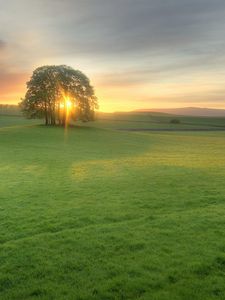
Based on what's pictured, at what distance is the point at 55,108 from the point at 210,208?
76.0 meters

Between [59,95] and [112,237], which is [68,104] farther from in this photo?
[112,237]

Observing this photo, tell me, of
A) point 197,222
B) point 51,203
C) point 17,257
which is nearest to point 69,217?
point 51,203

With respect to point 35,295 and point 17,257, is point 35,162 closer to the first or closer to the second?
point 17,257

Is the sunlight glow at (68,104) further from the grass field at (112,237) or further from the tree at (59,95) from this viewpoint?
the grass field at (112,237)

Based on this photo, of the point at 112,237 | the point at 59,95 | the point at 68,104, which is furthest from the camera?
the point at 68,104

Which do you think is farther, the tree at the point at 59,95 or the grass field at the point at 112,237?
the tree at the point at 59,95

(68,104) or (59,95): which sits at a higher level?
(59,95)

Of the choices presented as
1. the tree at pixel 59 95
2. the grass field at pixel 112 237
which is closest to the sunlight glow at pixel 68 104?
the tree at pixel 59 95

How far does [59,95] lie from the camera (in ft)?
280

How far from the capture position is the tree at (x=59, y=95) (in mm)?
85250

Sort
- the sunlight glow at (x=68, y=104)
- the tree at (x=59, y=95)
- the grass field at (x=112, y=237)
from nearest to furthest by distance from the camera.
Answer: the grass field at (x=112, y=237) → the tree at (x=59, y=95) → the sunlight glow at (x=68, y=104)

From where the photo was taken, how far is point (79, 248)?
12.5m

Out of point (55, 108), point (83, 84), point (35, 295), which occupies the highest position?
point (83, 84)

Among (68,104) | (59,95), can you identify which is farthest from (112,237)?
(68,104)
